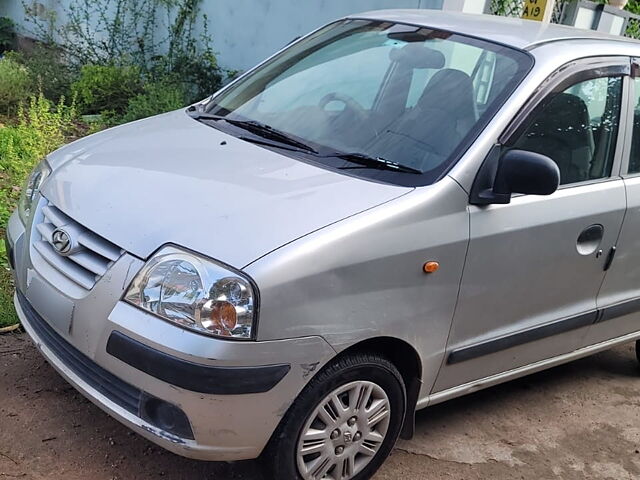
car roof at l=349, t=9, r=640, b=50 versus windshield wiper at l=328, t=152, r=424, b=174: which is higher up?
car roof at l=349, t=9, r=640, b=50

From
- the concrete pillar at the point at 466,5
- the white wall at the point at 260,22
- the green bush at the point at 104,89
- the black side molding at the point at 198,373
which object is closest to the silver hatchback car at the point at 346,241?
the black side molding at the point at 198,373

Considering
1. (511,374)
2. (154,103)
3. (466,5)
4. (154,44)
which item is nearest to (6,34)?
(154,44)

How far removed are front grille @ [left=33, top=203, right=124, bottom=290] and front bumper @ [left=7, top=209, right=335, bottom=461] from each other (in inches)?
2.4

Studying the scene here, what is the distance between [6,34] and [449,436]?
35.0ft

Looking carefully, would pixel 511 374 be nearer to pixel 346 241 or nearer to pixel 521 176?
pixel 521 176

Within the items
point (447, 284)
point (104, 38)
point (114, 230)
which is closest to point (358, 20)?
point (447, 284)

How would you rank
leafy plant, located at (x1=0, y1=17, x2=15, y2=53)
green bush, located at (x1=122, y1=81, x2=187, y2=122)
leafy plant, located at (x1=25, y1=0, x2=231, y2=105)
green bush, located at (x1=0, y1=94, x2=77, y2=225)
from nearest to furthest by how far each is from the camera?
1. green bush, located at (x1=0, y1=94, x2=77, y2=225)
2. green bush, located at (x1=122, y1=81, x2=187, y2=122)
3. leafy plant, located at (x1=25, y1=0, x2=231, y2=105)
4. leafy plant, located at (x1=0, y1=17, x2=15, y2=53)

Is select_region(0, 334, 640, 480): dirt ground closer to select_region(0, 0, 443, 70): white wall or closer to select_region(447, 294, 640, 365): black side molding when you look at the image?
select_region(447, 294, 640, 365): black side molding

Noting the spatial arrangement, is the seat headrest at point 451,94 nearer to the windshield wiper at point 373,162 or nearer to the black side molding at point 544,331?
the windshield wiper at point 373,162

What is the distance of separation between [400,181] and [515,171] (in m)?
0.43

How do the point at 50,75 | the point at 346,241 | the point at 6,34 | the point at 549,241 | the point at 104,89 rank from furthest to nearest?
1. the point at 6,34
2. the point at 50,75
3. the point at 104,89
4. the point at 549,241
5. the point at 346,241

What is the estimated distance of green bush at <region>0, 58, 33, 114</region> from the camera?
760 cm

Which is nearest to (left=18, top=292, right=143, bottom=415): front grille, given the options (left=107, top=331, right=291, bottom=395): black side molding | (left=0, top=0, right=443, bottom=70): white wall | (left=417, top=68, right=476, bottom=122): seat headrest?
(left=107, top=331, right=291, bottom=395): black side molding

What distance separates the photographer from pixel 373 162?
308cm
